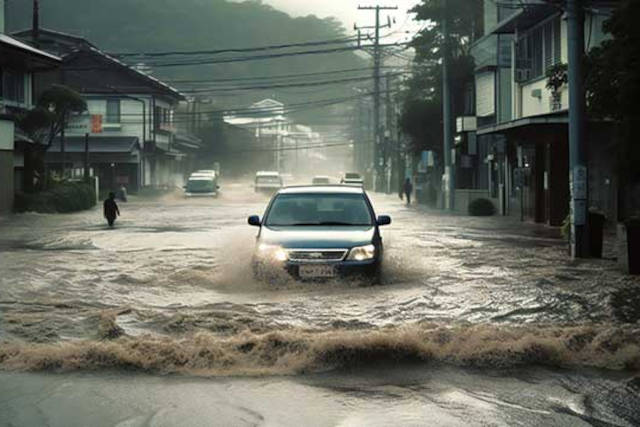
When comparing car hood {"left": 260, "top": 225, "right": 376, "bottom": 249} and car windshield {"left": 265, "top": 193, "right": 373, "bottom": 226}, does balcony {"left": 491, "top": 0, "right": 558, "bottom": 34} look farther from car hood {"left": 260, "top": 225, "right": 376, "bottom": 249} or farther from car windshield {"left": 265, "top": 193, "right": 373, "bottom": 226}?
car hood {"left": 260, "top": 225, "right": 376, "bottom": 249}

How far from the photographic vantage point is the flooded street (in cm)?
767

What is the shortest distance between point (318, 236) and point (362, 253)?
672mm

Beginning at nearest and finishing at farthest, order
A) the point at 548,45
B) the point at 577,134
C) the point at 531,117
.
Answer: the point at 577,134 → the point at 531,117 → the point at 548,45

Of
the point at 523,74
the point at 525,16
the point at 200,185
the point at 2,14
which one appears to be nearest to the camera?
the point at 525,16


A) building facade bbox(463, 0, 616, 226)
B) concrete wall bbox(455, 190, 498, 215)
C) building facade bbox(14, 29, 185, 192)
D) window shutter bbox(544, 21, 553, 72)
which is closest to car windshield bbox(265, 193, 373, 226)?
building facade bbox(463, 0, 616, 226)

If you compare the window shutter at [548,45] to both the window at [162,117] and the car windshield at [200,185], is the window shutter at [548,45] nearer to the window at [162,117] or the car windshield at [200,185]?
the car windshield at [200,185]

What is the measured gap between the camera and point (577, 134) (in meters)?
18.8

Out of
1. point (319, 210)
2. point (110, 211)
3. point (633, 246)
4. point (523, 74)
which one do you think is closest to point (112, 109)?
point (110, 211)

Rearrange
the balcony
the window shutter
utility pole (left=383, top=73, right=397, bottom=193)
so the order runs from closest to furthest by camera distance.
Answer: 1. the balcony
2. the window shutter
3. utility pole (left=383, top=73, right=397, bottom=193)

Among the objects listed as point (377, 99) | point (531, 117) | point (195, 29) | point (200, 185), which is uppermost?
point (195, 29)

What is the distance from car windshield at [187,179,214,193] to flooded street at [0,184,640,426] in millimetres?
42225

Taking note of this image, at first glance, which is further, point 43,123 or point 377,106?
point 377,106

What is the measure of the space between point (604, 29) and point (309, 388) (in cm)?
1057

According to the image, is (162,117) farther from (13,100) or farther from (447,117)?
(447,117)
